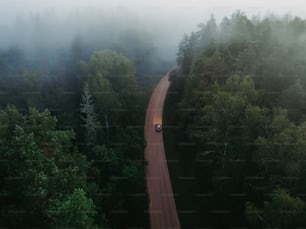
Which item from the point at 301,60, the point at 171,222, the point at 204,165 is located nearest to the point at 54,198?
the point at 171,222

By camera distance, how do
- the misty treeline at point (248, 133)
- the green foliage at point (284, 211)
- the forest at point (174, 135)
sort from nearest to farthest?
the green foliage at point (284, 211) < the forest at point (174, 135) < the misty treeline at point (248, 133)

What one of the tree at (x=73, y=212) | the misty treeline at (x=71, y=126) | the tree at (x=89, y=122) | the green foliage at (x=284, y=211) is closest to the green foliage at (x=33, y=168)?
the misty treeline at (x=71, y=126)

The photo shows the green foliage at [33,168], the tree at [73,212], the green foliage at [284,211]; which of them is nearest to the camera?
the tree at [73,212]

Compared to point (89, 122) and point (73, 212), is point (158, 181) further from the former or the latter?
A: point (73, 212)

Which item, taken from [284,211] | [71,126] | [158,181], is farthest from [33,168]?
[158,181]

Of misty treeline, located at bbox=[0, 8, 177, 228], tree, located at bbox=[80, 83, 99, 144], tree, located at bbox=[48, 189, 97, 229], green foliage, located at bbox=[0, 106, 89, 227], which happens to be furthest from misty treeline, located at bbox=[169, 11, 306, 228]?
green foliage, located at bbox=[0, 106, 89, 227]

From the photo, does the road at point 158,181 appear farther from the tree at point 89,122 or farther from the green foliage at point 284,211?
the green foliage at point 284,211
